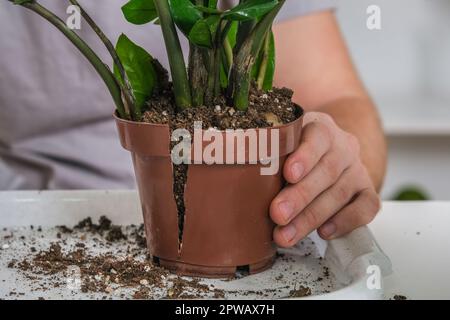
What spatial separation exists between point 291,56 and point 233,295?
0.63m

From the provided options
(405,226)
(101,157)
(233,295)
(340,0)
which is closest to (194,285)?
(233,295)

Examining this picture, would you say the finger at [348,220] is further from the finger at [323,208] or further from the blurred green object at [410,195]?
the blurred green object at [410,195]

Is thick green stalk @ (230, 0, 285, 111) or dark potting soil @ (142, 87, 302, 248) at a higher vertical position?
thick green stalk @ (230, 0, 285, 111)

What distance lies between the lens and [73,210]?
754 millimetres

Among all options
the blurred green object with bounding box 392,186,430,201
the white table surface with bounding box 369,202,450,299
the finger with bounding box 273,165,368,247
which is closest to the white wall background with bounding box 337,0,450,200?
the blurred green object with bounding box 392,186,430,201

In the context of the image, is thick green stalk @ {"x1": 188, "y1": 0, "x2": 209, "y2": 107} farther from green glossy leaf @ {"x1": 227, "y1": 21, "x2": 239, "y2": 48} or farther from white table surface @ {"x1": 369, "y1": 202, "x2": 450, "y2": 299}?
white table surface @ {"x1": 369, "y1": 202, "x2": 450, "y2": 299}

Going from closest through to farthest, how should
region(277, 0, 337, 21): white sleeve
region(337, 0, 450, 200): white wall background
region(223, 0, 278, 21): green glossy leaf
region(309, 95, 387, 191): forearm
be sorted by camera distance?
region(223, 0, 278, 21): green glossy leaf, region(309, 95, 387, 191): forearm, region(277, 0, 337, 21): white sleeve, region(337, 0, 450, 200): white wall background

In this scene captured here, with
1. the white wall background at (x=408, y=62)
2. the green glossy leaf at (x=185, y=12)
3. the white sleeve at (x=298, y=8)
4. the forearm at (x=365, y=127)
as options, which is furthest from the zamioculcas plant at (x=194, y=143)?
the white wall background at (x=408, y=62)

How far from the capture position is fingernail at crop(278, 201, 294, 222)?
2.01 ft

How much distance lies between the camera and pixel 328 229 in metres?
0.69

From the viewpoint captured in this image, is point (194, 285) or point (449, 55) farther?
point (449, 55)

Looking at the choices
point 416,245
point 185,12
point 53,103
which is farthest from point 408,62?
point 185,12

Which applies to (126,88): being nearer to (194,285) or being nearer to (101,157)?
(194,285)

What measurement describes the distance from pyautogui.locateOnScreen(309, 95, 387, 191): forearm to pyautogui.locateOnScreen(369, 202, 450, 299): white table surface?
15 centimetres
